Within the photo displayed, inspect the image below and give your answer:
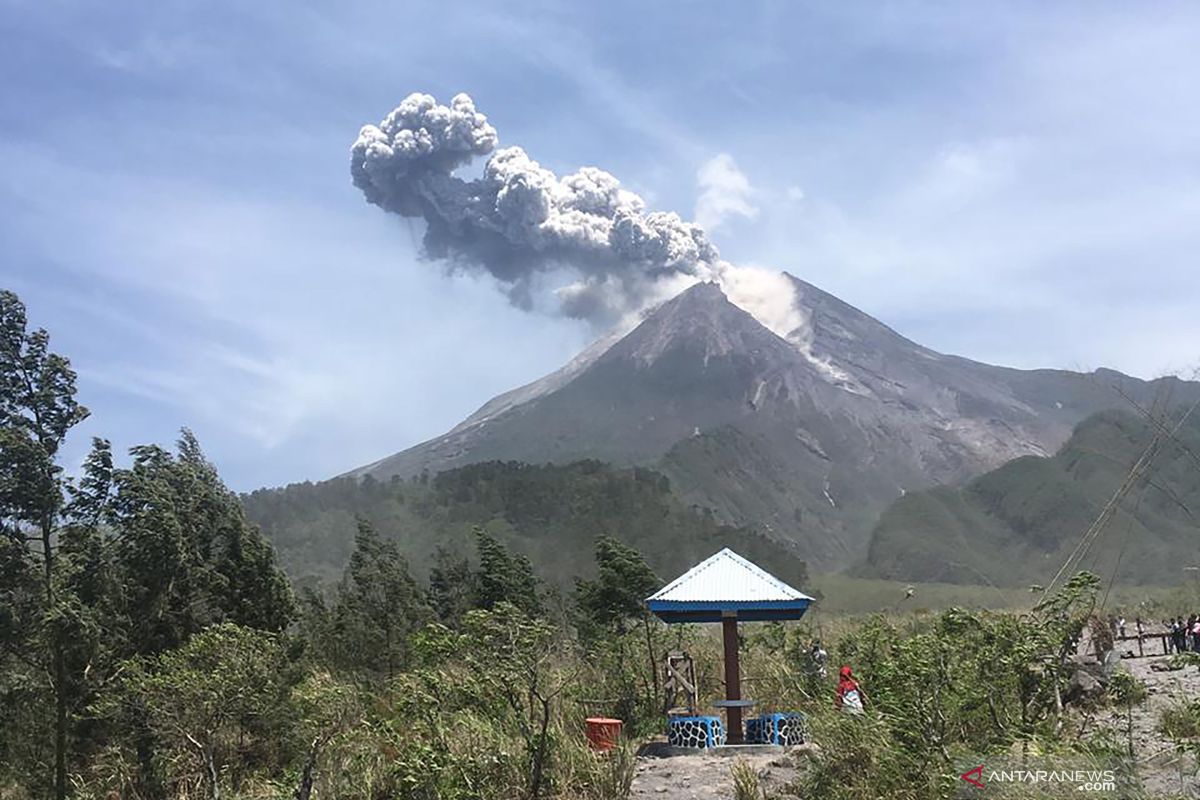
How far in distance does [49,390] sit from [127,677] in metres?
4.20

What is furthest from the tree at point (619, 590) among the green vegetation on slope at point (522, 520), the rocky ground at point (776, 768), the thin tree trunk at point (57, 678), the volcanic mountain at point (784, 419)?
the volcanic mountain at point (784, 419)

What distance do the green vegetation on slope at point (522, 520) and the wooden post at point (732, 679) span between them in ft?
180

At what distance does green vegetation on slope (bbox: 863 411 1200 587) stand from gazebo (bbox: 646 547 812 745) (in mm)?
74459

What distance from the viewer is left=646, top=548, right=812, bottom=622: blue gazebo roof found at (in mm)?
14086

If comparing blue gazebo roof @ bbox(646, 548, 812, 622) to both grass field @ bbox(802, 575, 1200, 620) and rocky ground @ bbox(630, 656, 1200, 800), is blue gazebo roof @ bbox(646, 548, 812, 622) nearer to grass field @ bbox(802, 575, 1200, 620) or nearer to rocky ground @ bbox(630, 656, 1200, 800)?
rocky ground @ bbox(630, 656, 1200, 800)

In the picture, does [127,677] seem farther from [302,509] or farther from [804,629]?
[302,509]

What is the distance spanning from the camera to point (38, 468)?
48.0 ft

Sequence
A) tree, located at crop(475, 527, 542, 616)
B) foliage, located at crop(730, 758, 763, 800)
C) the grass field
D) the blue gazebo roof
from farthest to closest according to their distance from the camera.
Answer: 1. the grass field
2. tree, located at crop(475, 527, 542, 616)
3. the blue gazebo roof
4. foliage, located at crop(730, 758, 763, 800)

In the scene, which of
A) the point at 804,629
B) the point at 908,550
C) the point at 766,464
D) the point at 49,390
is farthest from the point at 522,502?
the point at 49,390

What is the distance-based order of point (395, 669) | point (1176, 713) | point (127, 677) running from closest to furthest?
point (1176, 713), point (127, 677), point (395, 669)

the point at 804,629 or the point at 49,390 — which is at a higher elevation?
the point at 49,390

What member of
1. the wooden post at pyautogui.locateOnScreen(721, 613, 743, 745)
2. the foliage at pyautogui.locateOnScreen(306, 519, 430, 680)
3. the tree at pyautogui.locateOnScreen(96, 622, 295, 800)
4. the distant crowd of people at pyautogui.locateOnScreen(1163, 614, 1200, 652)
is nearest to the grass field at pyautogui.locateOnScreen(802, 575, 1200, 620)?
the distant crowd of people at pyautogui.locateOnScreen(1163, 614, 1200, 652)

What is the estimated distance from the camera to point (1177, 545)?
281ft

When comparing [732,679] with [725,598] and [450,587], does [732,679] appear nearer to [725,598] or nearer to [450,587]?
[725,598]
